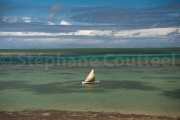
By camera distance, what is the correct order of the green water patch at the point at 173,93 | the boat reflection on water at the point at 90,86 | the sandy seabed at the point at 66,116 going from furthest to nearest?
1. the boat reflection on water at the point at 90,86
2. the green water patch at the point at 173,93
3. the sandy seabed at the point at 66,116

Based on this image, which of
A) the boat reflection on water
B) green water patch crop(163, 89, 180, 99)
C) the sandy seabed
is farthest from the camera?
the boat reflection on water

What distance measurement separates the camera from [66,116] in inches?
343

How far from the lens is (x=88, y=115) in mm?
8773

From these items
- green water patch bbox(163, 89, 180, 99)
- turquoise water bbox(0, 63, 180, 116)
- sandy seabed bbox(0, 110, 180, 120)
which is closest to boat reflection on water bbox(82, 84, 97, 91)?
turquoise water bbox(0, 63, 180, 116)

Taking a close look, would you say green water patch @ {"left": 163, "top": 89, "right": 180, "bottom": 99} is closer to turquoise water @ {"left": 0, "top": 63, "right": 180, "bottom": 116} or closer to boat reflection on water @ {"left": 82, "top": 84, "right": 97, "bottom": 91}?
turquoise water @ {"left": 0, "top": 63, "right": 180, "bottom": 116}

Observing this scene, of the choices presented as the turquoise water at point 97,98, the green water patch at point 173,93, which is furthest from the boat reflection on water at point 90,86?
the green water patch at point 173,93

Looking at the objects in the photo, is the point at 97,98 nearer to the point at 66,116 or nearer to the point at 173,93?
the point at 66,116

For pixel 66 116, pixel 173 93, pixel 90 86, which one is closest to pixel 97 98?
pixel 66 116

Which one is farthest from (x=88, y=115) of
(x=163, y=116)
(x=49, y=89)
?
(x=49, y=89)

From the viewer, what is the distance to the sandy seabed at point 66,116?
8.45 metres

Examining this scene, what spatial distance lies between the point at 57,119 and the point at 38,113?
3.52 ft

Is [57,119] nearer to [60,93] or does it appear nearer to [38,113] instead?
[38,113]

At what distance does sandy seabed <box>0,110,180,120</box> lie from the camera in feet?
27.7

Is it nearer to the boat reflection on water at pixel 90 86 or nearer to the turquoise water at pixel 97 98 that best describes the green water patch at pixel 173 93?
the turquoise water at pixel 97 98
